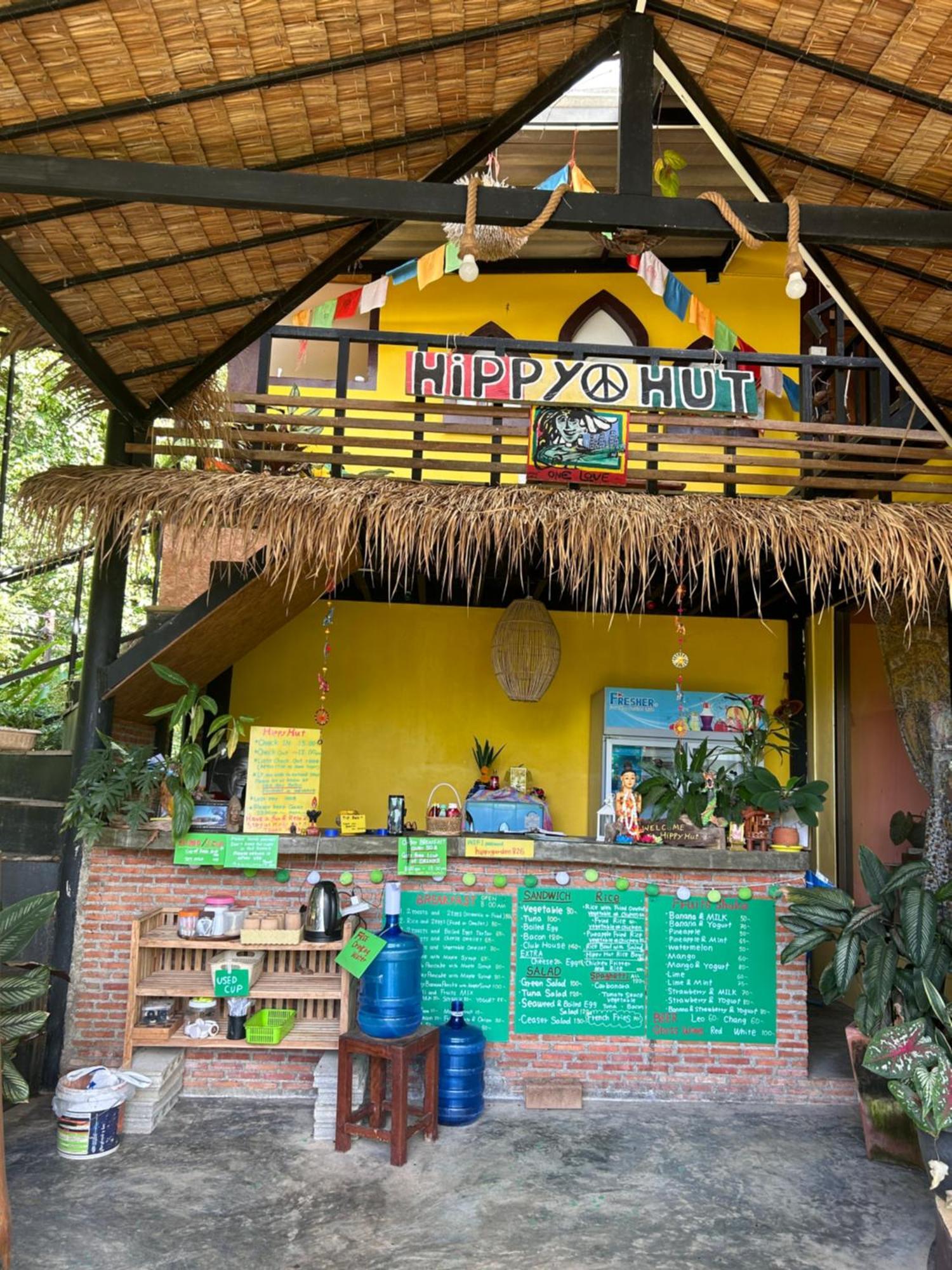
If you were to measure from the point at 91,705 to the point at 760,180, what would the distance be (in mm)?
4461

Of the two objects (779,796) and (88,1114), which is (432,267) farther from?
(88,1114)

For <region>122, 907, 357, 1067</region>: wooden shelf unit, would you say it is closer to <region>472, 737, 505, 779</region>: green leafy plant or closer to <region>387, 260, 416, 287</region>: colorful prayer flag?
<region>472, 737, 505, 779</region>: green leafy plant

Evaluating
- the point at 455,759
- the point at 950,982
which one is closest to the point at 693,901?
the point at 950,982

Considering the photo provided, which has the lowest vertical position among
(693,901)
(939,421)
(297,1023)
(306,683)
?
(297,1023)

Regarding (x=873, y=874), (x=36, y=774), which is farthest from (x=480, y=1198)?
(x=36, y=774)

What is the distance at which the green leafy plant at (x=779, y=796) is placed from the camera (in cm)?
539

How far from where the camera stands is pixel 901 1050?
3568 mm

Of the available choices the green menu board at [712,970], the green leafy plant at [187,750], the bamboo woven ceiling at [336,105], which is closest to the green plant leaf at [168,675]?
the green leafy plant at [187,750]

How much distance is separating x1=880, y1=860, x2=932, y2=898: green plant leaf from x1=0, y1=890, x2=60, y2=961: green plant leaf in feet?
12.9

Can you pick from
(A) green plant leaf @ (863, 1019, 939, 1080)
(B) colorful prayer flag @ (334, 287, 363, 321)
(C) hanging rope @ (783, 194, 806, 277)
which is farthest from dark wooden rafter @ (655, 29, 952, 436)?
(A) green plant leaf @ (863, 1019, 939, 1080)

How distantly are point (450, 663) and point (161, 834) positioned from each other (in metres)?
3.19

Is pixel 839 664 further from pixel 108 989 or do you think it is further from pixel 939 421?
pixel 108 989

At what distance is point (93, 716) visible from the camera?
5.26 meters

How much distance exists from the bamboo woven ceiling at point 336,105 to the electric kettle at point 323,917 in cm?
308
